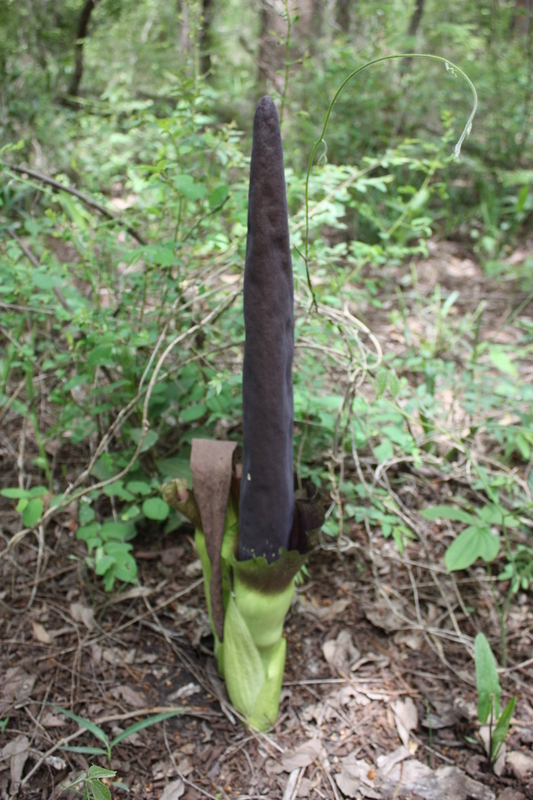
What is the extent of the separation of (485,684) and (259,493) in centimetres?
77

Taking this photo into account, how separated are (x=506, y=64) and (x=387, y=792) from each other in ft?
17.6

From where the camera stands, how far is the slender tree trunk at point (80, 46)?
4264mm

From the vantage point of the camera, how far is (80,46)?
4.44 m

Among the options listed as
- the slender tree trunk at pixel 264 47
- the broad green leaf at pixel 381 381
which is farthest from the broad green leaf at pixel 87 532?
the slender tree trunk at pixel 264 47

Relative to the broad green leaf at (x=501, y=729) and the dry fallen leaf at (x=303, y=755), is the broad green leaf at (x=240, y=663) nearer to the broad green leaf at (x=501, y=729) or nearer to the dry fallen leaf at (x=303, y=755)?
the dry fallen leaf at (x=303, y=755)

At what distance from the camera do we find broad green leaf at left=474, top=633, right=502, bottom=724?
1.47 metres

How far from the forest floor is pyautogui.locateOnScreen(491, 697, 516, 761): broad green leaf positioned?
7cm

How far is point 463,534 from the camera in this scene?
1646 millimetres

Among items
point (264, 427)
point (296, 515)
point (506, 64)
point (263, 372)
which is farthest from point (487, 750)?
point (506, 64)

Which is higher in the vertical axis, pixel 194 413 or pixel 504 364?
pixel 504 364

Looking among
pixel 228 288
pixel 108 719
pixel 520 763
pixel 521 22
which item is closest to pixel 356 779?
pixel 520 763

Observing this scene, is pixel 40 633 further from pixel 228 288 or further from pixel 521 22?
pixel 521 22

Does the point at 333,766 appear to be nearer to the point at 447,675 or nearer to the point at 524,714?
the point at 447,675

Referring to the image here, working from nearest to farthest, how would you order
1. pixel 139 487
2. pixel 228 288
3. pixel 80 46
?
1. pixel 139 487
2. pixel 228 288
3. pixel 80 46
